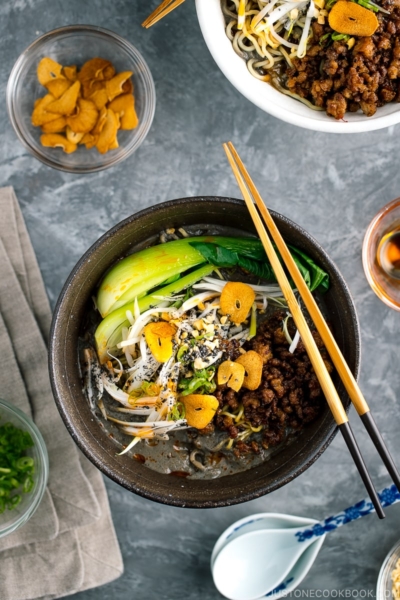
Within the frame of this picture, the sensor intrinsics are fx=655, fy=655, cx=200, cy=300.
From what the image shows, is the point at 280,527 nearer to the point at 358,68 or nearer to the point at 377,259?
the point at 377,259

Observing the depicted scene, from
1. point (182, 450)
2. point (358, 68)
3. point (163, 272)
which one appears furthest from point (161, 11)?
point (182, 450)

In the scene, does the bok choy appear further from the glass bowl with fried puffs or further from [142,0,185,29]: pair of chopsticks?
[142,0,185,29]: pair of chopsticks

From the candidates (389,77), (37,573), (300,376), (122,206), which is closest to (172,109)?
(122,206)

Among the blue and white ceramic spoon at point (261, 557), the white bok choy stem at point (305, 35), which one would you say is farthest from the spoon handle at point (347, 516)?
the white bok choy stem at point (305, 35)

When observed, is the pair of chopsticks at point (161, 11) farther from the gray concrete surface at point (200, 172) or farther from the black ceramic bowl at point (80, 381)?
the black ceramic bowl at point (80, 381)

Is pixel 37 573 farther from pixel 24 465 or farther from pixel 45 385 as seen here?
pixel 45 385

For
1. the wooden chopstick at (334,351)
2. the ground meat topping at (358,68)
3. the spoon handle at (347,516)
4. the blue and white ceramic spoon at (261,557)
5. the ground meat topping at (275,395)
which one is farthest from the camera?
the blue and white ceramic spoon at (261,557)
